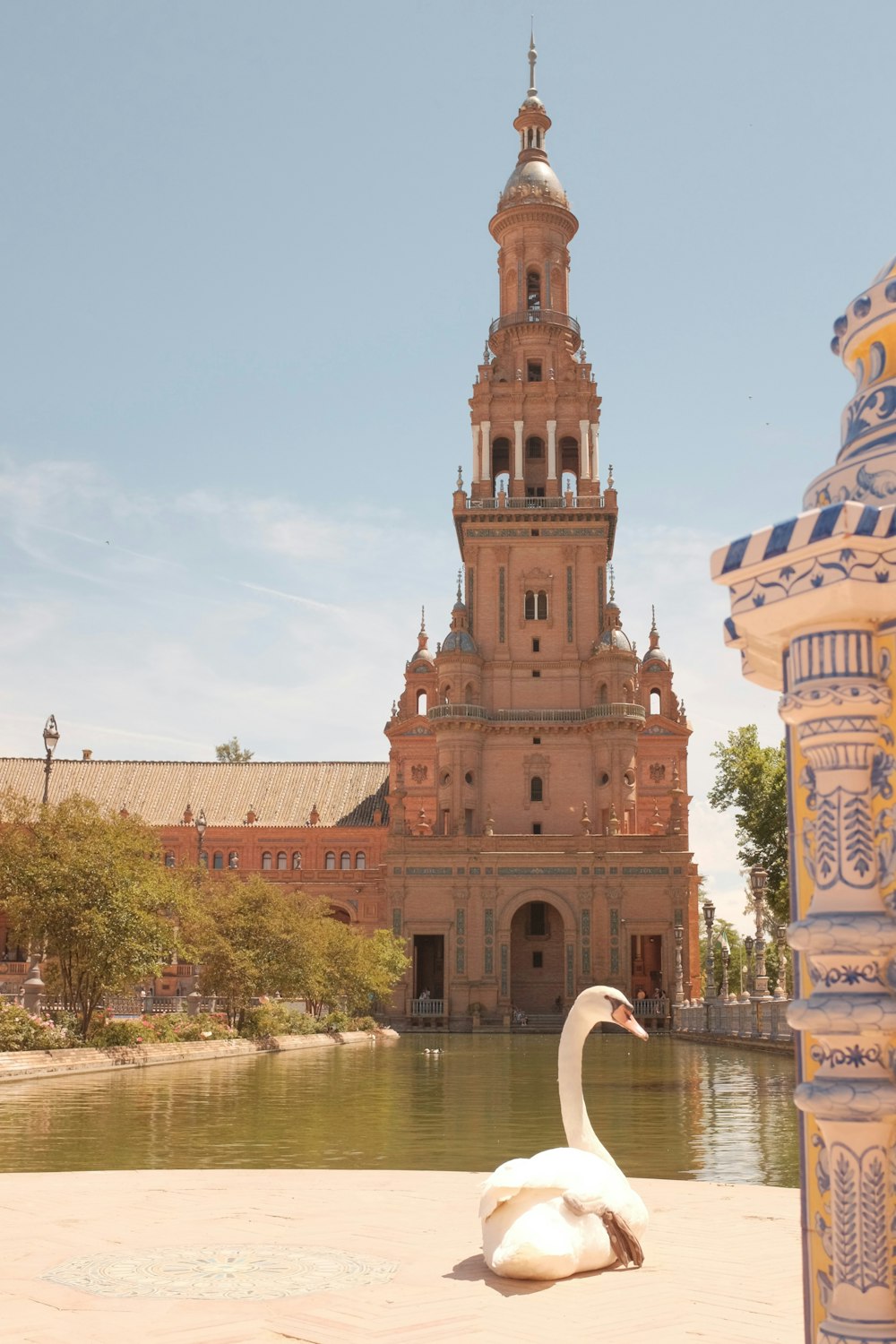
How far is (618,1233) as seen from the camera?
7.05 metres

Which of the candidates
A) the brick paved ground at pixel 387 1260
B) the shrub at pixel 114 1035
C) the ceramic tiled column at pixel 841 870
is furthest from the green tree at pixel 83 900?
the ceramic tiled column at pixel 841 870

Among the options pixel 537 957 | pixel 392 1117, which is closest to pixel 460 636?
pixel 537 957

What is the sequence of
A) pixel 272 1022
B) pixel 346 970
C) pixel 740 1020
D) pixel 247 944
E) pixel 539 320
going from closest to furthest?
pixel 272 1022, pixel 740 1020, pixel 247 944, pixel 346 970, pixel 539 320

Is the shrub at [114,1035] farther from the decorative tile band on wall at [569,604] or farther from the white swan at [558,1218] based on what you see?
the decorative tile band on wall at [569,604]

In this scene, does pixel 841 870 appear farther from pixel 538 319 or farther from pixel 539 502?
pixel 538 319

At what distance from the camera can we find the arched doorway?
64125 mm

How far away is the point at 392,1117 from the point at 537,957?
158ft

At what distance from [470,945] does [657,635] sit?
25.2 metres

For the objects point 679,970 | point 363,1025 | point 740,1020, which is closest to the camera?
point 740,1020

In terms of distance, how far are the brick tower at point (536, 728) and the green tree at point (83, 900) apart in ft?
109

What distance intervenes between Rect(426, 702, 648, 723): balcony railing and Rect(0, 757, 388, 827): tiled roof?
15.9 m

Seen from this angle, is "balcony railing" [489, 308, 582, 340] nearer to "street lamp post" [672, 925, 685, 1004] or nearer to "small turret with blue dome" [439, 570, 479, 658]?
"small turret with blue dome" [439, 570, 479, 658]

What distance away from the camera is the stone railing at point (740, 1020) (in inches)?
1366

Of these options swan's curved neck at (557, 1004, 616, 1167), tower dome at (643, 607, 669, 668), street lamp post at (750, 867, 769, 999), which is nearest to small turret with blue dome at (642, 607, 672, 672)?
tower dome at (643, 607, 669, 668)
